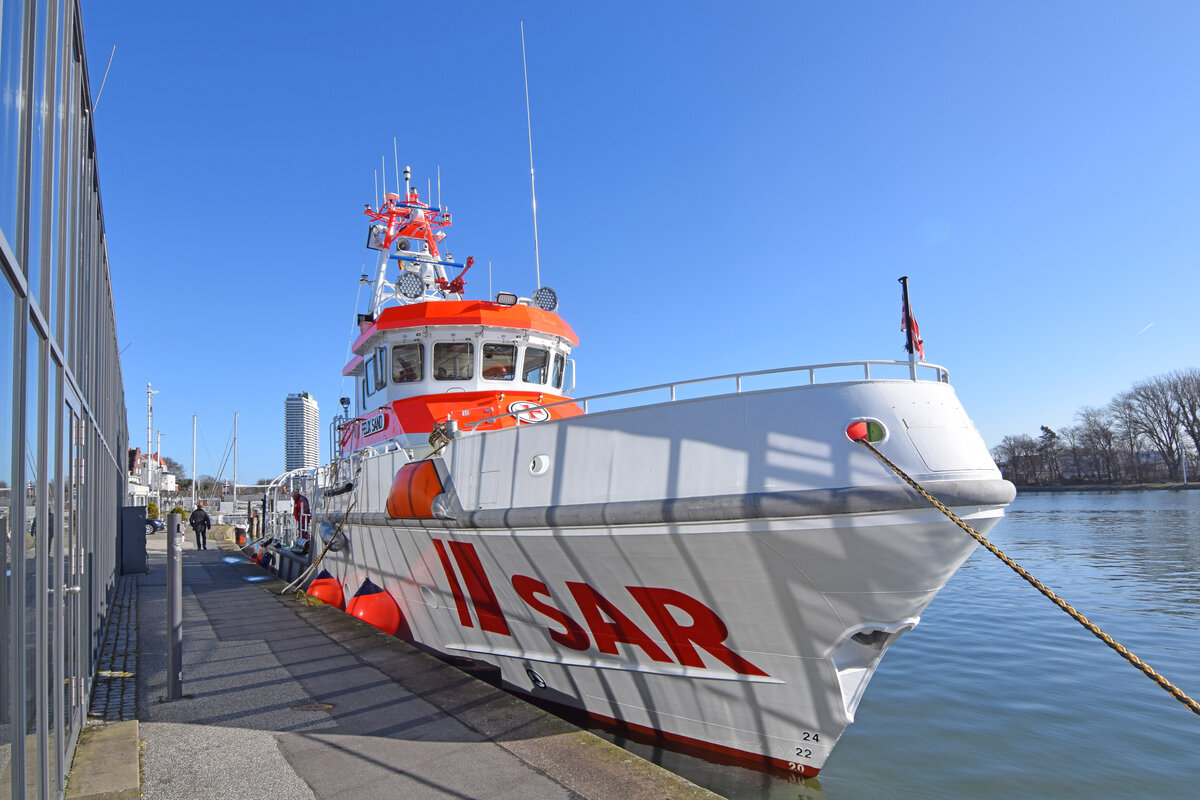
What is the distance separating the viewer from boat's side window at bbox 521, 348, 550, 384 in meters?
8.50

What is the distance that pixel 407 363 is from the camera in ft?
27.5

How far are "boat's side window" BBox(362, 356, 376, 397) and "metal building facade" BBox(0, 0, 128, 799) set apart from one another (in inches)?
183

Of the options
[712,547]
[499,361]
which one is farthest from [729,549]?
[499,361]

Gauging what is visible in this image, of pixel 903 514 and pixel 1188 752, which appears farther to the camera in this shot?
pixel 1188 752

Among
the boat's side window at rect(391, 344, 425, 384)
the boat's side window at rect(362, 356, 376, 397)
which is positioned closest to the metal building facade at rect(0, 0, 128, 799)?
the boat's side window at rect(391, 344, 425, 384)

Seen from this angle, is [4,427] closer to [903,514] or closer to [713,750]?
[903,514]

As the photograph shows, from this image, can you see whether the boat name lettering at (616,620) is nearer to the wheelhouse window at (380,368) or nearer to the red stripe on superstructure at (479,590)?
the red stripe on superstructure at (479,590)

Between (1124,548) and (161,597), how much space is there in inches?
831

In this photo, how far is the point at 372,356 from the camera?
29.8 ft

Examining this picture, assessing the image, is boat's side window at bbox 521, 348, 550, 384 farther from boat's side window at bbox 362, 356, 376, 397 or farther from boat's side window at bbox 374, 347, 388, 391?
boat's side window at bbox 362, 356, 376, 397

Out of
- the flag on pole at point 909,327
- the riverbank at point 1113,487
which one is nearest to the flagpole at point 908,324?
the flag on pole at point 909,327

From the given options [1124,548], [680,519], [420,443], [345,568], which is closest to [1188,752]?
[680,519]

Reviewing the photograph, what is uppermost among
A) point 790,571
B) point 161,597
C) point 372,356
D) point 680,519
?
point 372,356

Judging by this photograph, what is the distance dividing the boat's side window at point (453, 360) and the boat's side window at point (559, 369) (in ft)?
3.59
